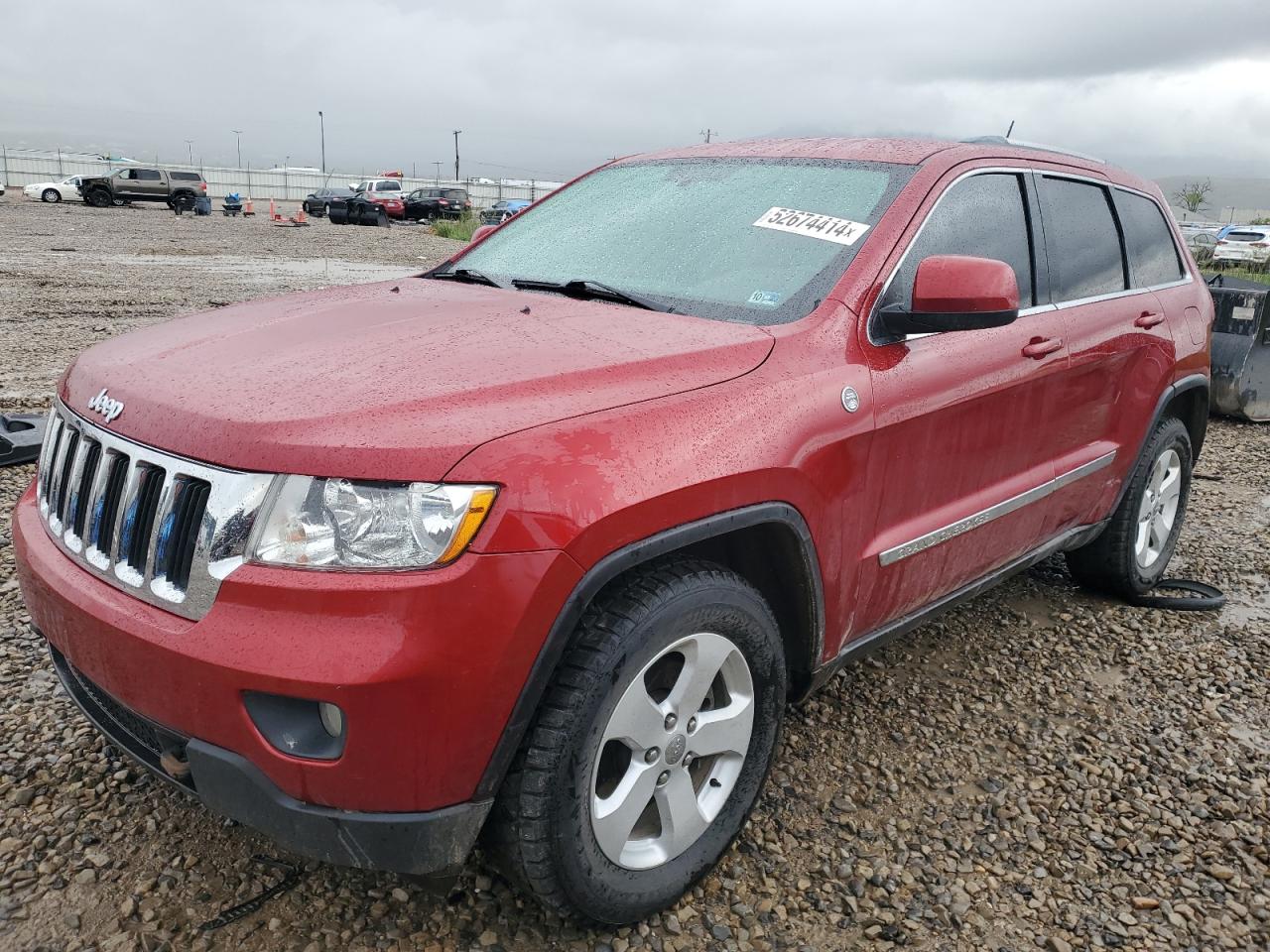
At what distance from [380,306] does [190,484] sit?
3.27 ft

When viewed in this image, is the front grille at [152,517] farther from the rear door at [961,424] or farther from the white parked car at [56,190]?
the white parked car at [56,190]

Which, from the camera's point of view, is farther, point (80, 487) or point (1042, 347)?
point (1042, 347)

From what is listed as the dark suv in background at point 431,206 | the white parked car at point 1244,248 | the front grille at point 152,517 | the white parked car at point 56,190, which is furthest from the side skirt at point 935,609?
the white parked car at point 56,190

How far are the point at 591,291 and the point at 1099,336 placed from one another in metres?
1.83

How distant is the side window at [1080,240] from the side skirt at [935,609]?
0.87m

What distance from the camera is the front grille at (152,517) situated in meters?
1.78

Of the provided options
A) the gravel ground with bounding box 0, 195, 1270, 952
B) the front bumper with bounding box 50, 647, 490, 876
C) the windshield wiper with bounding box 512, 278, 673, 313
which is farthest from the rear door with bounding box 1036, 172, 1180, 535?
the front bumper with bounding box 50, 647, 490, 876

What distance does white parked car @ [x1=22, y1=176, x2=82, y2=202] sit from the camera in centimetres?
4028

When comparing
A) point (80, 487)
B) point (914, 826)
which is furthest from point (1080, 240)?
point (80, 487)

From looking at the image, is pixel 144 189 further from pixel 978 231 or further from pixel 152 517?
pixel 152 517

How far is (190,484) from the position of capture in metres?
1.85

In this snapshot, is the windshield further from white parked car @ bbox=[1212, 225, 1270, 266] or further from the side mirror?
white parked car @ bbox=[1212, 225, 1270, 266]

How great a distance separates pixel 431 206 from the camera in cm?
3956

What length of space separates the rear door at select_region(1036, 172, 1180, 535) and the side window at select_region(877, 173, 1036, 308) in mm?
178
